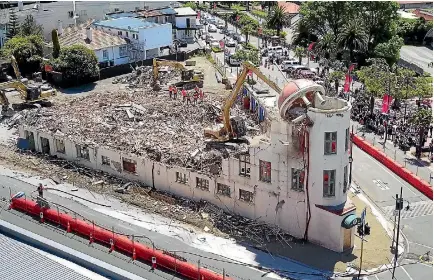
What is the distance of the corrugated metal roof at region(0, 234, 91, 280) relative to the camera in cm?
3441

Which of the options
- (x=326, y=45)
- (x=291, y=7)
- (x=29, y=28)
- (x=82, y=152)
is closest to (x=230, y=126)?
(x=82, y=152)

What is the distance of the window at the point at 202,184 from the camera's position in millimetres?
50750

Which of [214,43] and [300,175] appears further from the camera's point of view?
[214,43]

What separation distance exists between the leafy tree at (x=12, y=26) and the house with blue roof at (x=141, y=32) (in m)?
13.0

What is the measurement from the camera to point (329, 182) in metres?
44.4

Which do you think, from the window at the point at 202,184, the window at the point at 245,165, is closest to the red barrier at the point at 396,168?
the window at the point at 245,165

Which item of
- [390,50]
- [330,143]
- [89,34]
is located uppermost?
[89,34]

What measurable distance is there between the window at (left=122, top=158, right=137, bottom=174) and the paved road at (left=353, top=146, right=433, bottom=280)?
20.0 meters

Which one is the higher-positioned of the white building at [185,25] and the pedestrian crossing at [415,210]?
the white building at [185,25]

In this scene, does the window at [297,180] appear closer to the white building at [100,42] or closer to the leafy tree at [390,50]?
the white building at [100,42]

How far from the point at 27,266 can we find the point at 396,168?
36223mm

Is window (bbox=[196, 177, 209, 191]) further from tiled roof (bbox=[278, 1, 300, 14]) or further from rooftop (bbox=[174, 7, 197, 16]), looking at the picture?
tiled roof (bbox=[278, 1, 300, 14])

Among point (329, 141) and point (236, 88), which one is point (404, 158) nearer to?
point (236, 88)

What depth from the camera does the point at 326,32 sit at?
113m
